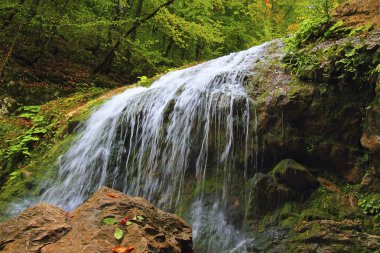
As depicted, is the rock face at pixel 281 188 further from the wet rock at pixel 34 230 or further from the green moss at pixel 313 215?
the wet rock at pixel 34 230

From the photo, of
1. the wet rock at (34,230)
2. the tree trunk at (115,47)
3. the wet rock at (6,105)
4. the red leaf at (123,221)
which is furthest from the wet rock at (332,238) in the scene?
the tree trunk at (115,47)

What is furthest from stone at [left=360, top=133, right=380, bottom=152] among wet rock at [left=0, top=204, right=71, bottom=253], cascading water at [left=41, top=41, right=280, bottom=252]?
wet rock at [left=0, top=204, right=71, bottom=253]

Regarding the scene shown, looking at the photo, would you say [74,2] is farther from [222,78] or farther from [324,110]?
[324,110]

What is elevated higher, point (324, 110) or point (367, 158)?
point (324, 110)

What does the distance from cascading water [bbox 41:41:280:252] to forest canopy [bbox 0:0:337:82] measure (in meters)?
3.74

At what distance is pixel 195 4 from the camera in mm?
12328

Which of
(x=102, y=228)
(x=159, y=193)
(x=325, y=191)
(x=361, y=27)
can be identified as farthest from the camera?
(x=159, y=193)

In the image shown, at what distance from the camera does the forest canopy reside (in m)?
10.9

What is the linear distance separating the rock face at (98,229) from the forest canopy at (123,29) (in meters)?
6.66

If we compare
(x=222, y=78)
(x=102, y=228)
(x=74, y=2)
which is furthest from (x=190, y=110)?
(x=74, y=2)

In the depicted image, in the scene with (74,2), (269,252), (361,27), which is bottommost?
(269,252)

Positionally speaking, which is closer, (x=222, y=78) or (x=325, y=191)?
(x=325, y=191)

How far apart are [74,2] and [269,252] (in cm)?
1150

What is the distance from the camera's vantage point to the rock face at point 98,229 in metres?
2.89
